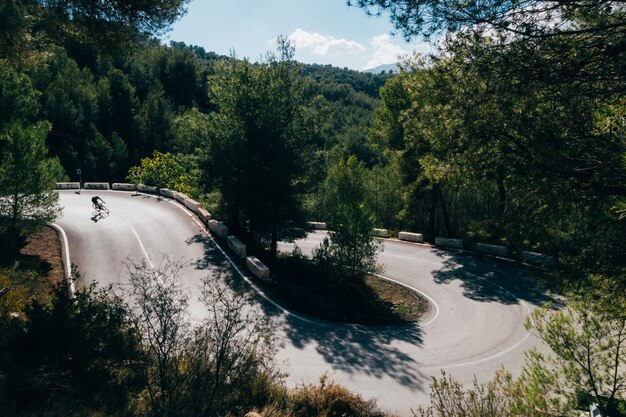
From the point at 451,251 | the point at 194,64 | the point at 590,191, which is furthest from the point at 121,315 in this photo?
the point at 194,64

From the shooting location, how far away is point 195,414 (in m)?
7.14

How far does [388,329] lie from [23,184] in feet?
55.1

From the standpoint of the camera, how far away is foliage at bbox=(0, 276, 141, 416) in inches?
287

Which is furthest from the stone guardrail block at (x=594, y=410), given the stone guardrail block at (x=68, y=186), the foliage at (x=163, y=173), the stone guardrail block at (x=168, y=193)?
the stone guardrail block at (x=68, y=186)

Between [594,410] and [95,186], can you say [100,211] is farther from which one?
[594,410]

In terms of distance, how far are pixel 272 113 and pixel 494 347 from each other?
14.3 meters

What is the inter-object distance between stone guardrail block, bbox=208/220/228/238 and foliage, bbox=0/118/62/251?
27.3 feet

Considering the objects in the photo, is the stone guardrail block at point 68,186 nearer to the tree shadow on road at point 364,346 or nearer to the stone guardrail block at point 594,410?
the tree shadow on road at point 364,346

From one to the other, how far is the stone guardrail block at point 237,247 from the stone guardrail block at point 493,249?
1439cm

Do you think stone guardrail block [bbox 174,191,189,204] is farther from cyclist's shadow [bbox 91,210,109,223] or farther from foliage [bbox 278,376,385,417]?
foliage [bbox 278,376,385,417]

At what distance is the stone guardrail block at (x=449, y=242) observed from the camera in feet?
87.8

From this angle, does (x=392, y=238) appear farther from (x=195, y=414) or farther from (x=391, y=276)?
(x=195, y=414)

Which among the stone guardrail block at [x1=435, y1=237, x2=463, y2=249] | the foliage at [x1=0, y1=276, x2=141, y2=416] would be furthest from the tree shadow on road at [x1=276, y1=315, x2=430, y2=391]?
the stone guardrail block at [x1=435, y1=237, x2=463, y2=249]

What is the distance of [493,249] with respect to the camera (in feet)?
82.5
